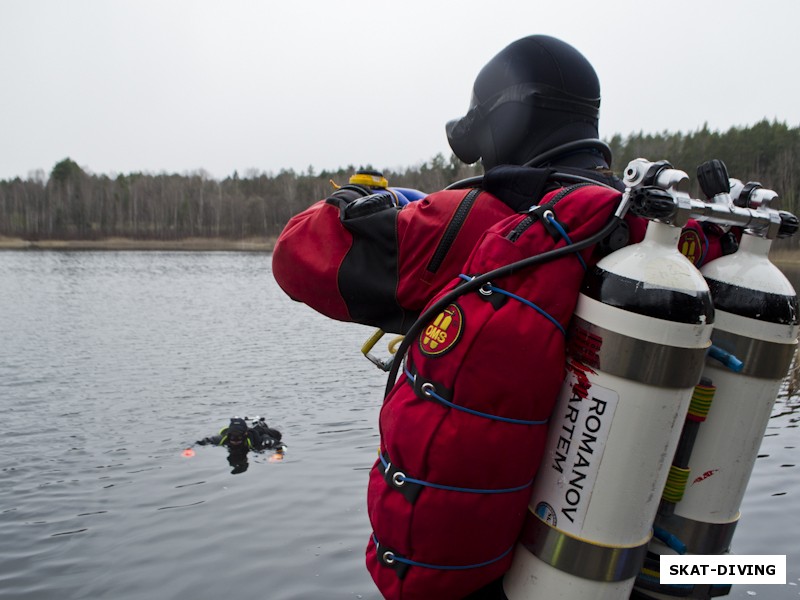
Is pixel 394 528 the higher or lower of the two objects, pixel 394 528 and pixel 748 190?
the lower

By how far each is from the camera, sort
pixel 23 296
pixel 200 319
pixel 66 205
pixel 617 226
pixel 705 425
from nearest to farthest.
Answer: pixel 617 226 → pixel 705 425 → pixel 200 319 → pixel 23 296 → pixel 66 205

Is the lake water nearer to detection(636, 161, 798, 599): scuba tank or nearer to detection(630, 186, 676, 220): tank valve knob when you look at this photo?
detection(636, 161, 798, 599): scuba tank

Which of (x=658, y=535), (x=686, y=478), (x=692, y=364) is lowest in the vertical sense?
(x=658, y=535)

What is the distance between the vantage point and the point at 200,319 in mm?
→ 26578

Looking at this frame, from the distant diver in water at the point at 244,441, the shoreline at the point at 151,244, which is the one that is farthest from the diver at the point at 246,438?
the shoreline at the point at 151,244

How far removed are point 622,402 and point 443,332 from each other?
18.1 inches

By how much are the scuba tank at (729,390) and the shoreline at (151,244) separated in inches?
2914

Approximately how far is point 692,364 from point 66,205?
96.1 meters

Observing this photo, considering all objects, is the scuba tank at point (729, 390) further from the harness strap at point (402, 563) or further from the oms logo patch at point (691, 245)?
the harness strap at point (402, 563)

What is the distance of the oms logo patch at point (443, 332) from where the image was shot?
1.61m

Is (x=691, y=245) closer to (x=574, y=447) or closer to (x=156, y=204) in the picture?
(x=574, y=447)

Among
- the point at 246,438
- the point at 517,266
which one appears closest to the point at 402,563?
the point at 517,266

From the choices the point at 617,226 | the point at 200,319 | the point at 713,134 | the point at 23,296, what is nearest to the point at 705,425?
the point at 617,226

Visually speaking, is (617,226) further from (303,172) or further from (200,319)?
(303,172)
